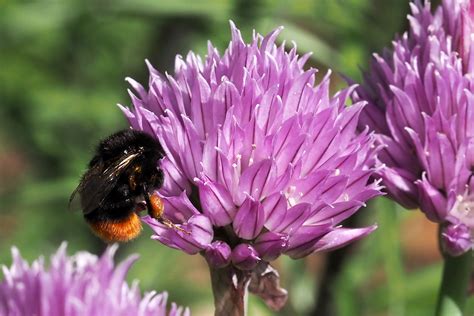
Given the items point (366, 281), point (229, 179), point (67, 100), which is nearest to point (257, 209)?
point (229, 179)

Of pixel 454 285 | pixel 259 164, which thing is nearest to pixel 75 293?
pixel 259 164

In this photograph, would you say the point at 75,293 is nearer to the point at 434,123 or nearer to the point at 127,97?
the point at 434,123

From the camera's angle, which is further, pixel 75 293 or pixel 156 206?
pixel 156 206

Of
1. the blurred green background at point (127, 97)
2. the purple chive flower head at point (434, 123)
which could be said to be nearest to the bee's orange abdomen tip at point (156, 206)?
the purple chive flower head at point (434, 123)

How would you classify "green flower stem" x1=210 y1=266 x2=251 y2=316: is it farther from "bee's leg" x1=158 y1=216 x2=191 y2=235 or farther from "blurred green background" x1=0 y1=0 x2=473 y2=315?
"blurred green background" x1=0 y1=0 x2=473 y2=315

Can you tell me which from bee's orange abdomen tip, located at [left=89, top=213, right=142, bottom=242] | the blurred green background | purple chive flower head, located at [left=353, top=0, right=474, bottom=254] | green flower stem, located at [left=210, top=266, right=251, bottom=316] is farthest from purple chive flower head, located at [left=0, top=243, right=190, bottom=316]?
the blurred green background

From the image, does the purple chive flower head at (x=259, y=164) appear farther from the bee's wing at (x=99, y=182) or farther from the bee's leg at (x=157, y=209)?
the bee's wing at (x=99, y=182)

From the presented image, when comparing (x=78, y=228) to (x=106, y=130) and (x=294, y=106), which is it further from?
(x=294, y=106)
